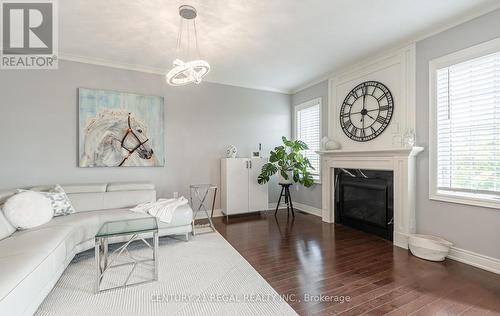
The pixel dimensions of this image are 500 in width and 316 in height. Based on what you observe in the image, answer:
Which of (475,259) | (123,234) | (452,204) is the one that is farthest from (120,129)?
(475,259)

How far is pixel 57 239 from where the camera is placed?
6.82 ft

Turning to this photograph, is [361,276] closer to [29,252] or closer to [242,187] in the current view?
[242,187]

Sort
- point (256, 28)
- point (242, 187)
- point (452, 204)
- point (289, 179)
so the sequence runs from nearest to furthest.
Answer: point (452, 204), point (256, 28), point (242, 187), point (289, 179)

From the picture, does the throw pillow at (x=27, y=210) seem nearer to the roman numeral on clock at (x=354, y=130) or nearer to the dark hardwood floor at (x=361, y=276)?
the dark hardwood floor at (x=361, y=276)

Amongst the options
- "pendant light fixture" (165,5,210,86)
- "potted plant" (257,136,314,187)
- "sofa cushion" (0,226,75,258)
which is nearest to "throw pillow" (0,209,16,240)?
"sofa cushion" (0,226,75,258)

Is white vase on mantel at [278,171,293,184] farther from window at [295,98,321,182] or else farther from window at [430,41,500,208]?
window at [430,41,500,208]

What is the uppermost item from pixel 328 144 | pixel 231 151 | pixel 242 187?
pixel 328 144

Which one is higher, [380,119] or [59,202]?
[380,119]

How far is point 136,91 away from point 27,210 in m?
2.45

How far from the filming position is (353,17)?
2643mm

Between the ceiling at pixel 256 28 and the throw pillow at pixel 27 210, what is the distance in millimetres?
2079

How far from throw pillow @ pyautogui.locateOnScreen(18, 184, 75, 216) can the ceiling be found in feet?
6.79

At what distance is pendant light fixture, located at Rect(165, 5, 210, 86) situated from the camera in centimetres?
226

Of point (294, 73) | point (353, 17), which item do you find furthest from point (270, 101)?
point (353, 17)
